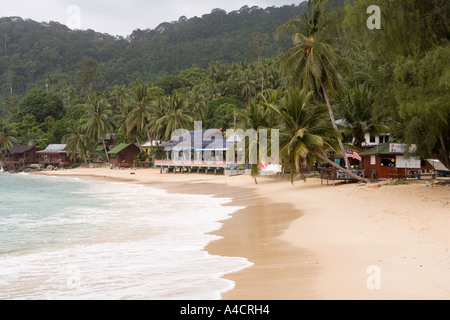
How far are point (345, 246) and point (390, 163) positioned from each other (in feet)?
65.1

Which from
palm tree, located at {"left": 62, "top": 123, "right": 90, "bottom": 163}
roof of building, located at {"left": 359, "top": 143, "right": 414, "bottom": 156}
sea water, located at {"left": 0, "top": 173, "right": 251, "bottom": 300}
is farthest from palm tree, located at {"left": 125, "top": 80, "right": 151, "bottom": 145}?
sea water, located at {"left": 0, "top": 173, "right": 251, "bottom": 300}

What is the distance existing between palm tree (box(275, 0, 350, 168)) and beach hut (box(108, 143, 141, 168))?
4184cm

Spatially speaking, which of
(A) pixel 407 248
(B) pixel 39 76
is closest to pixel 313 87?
(A) pixel 407 248

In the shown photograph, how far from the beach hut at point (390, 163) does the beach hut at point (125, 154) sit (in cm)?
4268

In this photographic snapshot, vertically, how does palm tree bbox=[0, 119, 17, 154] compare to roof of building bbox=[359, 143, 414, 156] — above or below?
above

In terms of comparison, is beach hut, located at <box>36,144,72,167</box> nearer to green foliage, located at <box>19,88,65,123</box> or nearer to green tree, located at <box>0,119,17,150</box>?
green tree, located at <box>0,119,17,150</box>

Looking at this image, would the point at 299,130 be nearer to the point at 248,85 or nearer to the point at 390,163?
the point at 390,163

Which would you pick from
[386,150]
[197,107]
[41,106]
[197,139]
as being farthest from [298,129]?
[41,106]

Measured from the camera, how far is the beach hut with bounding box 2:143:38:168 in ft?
257

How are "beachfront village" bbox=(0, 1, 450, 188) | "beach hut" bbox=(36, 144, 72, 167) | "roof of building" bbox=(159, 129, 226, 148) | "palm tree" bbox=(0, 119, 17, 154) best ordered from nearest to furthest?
1. "beachfront village" bbox=(0, 1, 450, 188)
2. "roof of building" bbox=(159, 129, 226, 148)
3. "beach hut" bbox=(36, 144, 72, 167)
4. "palm tree" bbox=(0, 119, 17, 154)

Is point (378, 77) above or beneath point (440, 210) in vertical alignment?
above

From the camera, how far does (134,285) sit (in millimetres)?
7359

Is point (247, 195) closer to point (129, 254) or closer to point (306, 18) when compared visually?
point (306, 18)
